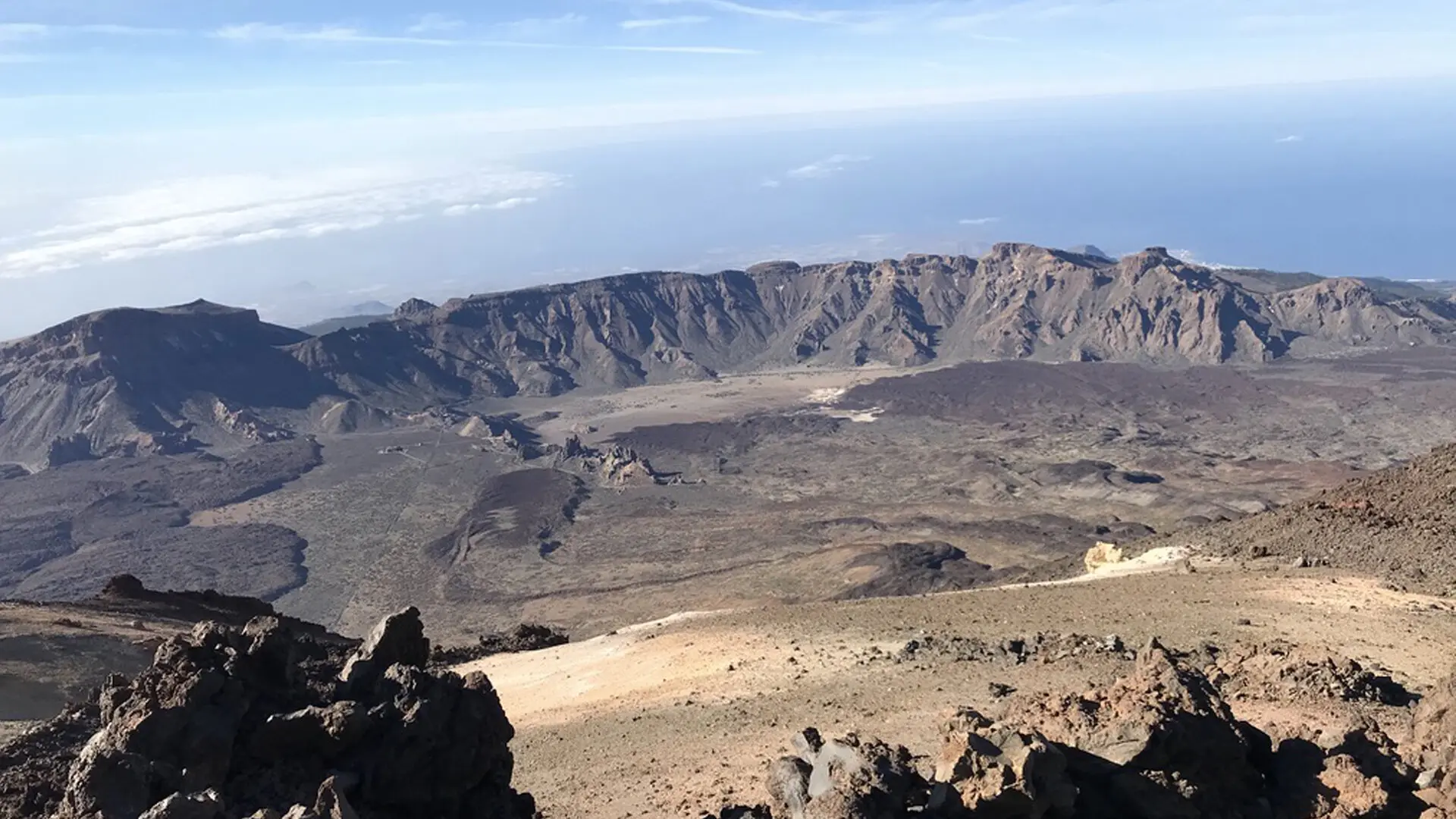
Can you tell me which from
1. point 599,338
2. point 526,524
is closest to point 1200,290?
point 599,338

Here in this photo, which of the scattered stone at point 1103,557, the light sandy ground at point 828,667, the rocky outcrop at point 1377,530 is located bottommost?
the scattered stone at point 1103,557

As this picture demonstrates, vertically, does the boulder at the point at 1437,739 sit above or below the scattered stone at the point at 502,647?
above

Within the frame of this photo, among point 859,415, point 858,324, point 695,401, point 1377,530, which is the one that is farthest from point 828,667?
point 858,324

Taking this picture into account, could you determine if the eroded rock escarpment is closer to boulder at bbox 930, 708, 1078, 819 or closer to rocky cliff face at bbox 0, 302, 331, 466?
boulder at bbox 930, 708, 1078, 819

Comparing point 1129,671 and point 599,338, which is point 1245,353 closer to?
point 599,338

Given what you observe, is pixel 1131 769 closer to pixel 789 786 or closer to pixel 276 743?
pixel 789 786

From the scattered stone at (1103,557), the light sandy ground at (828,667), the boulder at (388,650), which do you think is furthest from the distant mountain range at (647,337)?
the boulder at (388,650)

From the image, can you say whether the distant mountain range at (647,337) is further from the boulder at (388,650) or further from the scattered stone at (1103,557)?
the boulder at (388,650)
